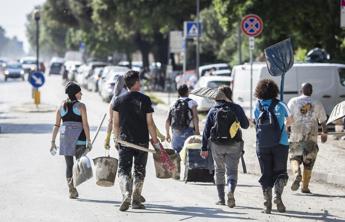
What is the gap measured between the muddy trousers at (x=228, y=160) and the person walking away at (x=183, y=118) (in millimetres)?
Result: 2411

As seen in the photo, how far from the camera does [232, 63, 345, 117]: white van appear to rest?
2533 cm

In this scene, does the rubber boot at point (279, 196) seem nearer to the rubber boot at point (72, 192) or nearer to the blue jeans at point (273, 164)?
the blue jeans at point (273, 164)

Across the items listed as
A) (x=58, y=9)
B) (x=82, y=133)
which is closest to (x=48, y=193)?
(x=82, y=133)

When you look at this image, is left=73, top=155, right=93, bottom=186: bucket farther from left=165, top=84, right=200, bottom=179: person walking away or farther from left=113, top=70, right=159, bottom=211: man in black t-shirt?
left=165, top=84, right=200, bottom=179: person walking away

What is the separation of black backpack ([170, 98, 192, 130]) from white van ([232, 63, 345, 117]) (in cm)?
1063

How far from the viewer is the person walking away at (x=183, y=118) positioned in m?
14.6

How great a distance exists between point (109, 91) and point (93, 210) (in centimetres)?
3041

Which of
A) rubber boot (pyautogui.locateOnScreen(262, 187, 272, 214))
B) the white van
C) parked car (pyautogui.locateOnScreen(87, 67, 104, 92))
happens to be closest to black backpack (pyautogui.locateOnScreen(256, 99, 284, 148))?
rubber boot (pyautogui.locateOnScreen(262, 187, 272, 214))

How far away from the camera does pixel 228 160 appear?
12.0 meters

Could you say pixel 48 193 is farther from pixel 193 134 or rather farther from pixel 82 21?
pixel 82 21

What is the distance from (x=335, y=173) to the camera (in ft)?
49.5

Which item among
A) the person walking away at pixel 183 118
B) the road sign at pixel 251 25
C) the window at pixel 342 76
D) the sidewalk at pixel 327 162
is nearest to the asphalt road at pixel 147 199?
the sidewalk at pixel 327 162

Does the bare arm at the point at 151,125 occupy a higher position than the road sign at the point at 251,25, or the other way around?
the road sign at the point at 251,25

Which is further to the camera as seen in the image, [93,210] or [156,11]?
[156,11]
